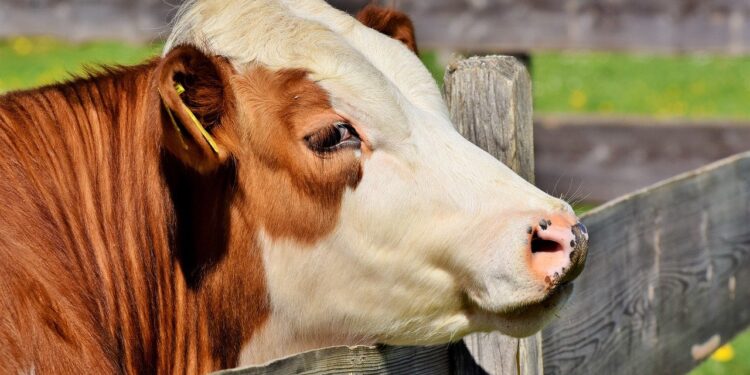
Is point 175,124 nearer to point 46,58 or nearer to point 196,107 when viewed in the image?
point 196,107

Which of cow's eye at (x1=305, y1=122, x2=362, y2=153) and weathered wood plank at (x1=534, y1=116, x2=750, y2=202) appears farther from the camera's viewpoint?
weathered wood plank at (x1=534, y1=116, x2=750, y2=202)

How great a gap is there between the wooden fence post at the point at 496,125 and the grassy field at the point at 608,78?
8.88 m

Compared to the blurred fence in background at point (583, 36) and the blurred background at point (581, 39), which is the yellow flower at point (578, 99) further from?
the blurred fence in background at point (583, 36)

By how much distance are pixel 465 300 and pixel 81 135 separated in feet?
3.38

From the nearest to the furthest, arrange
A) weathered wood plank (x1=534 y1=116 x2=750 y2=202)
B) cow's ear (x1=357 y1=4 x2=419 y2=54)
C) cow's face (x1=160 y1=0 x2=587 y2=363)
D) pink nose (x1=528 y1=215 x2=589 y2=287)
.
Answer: pink nose (x1=528 y1=215 x2=589 y2=287), cow's face (x1=160 y1=0 x2=587 y2=363), cow's ear (x1=357 y1=4 x2=419 y2=54), weathered wood plank (x1=534 y1=116 x2=750 y2=202)

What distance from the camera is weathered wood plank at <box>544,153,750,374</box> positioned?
327 centimetres

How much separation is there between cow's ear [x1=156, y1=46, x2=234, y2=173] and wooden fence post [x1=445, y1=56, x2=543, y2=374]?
24.8 inches

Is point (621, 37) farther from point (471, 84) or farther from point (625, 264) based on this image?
point (471, 84)

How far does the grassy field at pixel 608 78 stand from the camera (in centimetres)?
1272

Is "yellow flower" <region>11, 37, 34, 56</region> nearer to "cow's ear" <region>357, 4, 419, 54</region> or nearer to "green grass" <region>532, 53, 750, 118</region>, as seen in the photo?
"green grass" <region>532, 53, 750, 118</region>

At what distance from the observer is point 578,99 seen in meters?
13.1

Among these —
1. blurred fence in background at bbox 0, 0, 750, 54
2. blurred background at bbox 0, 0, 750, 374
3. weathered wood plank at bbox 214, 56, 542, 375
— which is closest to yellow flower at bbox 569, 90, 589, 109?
blurred background at bbox 0, 0, 750, 374

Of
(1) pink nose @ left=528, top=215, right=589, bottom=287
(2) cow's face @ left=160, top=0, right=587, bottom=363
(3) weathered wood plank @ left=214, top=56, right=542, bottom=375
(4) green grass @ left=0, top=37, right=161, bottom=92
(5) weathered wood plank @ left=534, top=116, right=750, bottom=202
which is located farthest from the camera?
(4) green grass @ left=0, top=37, right=161, bottom=92

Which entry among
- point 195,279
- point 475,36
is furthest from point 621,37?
point 195,279
